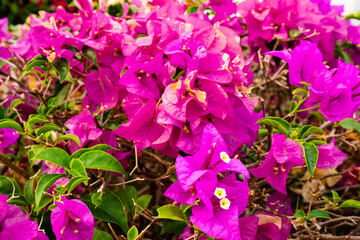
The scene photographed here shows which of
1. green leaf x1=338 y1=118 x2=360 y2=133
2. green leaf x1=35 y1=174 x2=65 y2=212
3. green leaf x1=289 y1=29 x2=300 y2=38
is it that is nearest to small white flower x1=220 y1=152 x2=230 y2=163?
green leaf x1=35 y1=174 x2=65 y2=212

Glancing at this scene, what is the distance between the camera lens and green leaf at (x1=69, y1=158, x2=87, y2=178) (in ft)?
2.09

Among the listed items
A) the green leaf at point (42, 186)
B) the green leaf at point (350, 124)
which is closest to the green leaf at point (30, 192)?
the green leaf at point (42, 186)

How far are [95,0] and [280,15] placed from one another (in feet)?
3.20

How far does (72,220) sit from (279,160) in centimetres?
42

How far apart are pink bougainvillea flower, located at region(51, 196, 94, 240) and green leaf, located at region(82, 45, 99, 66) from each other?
0.36m

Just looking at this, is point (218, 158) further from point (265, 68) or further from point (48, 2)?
point (48, 2)

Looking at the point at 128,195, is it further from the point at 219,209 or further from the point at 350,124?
the point at 350,124

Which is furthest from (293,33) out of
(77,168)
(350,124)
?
(77,168)

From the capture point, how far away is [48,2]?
3920 mm

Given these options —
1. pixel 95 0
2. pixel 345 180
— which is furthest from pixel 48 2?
pixel 345 180

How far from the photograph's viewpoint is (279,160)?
0.68m

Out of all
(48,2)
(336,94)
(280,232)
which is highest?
(336,94)

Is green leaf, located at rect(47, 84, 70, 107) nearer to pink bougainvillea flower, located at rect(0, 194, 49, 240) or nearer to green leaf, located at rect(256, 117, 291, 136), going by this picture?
pink bougainvillea flower, located at rect(0, 194, 49, 240)

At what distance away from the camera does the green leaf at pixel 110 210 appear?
732 mm
